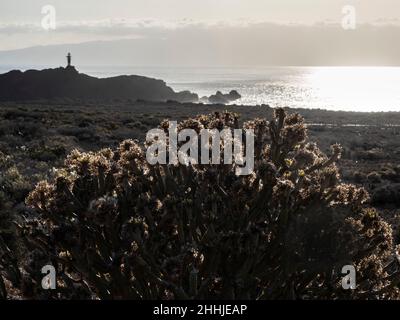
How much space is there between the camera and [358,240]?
4.82m

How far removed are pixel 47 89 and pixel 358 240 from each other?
4683 inches

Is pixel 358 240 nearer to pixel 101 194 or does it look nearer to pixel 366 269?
Answer: pixel 366 269

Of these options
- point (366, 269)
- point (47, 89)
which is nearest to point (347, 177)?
point (366, 269)

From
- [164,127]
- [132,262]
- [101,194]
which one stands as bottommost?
[132,262]
